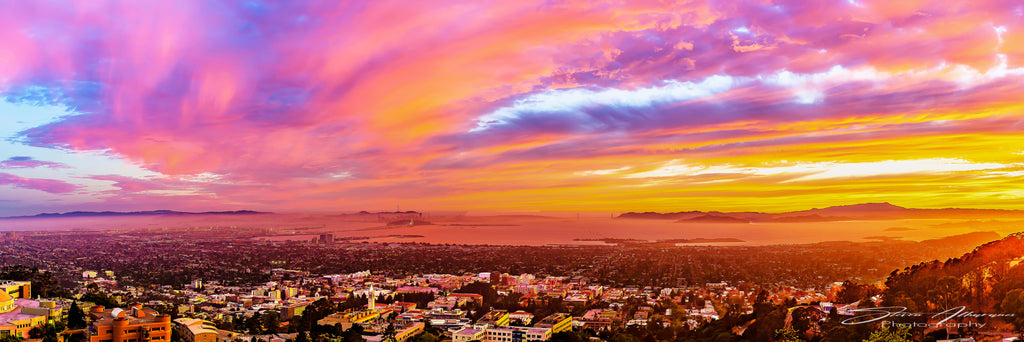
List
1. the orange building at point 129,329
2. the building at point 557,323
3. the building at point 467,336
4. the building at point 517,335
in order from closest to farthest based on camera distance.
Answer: the orange building at point 129,329, the building at point 467,336, the building at point 517,335, the building at point 557,323

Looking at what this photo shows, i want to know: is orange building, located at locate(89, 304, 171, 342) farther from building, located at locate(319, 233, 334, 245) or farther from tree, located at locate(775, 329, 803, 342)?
building, located at locate(319, 233, 334, 245)

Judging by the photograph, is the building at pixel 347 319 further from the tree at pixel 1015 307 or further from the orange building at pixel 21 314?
the tree at pixel 1015 307

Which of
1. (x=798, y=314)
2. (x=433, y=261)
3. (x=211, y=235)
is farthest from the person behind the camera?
(x=211, y=235)

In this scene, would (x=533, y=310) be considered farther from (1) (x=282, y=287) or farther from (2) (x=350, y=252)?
(2) (x=350, y=252)

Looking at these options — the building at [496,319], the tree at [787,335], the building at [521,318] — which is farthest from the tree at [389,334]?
the tree at [787,335]

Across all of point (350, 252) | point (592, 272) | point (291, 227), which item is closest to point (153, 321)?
point (592, 272)

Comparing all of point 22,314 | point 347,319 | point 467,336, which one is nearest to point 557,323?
point 467,336
